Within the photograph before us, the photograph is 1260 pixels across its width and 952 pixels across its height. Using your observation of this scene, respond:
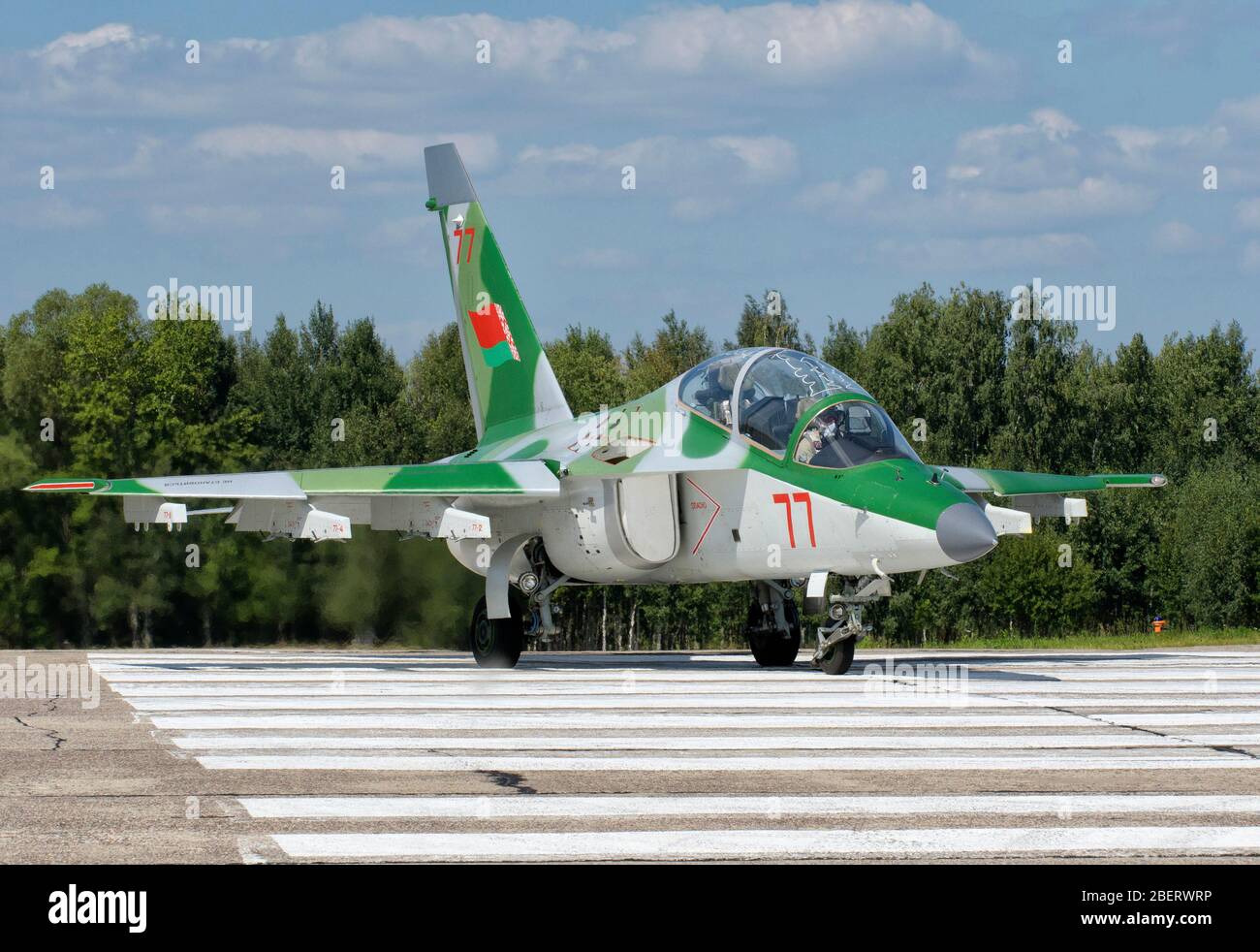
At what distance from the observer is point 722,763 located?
1022cm

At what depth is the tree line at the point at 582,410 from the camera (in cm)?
4094

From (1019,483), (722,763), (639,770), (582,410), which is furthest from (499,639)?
(582,410)

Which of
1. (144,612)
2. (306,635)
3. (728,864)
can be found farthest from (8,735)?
(144,612)

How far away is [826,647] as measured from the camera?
17.4 m

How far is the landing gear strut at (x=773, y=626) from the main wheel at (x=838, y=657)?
161 centimetres

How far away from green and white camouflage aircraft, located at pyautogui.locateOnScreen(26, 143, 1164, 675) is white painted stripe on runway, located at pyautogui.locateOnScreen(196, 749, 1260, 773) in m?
4.79

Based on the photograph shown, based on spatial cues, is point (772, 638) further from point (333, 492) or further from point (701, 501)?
point (333, 492)

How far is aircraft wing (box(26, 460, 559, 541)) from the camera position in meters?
18.1

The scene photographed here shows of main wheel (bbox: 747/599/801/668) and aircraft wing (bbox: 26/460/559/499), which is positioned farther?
main wheel (bbox: 747/599/801/668)

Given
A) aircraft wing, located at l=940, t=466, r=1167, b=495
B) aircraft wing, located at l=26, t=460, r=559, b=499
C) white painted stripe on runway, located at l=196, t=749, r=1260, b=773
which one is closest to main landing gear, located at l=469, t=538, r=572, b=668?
aircraft wing, located at l=26, t=460, r=559, b=499

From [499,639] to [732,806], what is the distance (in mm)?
11339

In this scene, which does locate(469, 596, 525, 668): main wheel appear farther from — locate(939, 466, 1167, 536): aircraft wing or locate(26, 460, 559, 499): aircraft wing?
locate(939, 466, 1167, 536): aircraft wing

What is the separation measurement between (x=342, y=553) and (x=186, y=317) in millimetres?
37069
